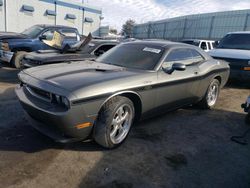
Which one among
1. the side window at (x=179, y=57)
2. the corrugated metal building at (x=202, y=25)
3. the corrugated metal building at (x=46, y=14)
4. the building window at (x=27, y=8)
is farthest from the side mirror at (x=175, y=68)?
the corrugated metal building at (x=202, y=25)

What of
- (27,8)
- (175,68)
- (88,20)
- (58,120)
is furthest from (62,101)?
(88,20)

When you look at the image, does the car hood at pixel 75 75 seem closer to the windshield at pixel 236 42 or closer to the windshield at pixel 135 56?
the windshield at pixel 135 56

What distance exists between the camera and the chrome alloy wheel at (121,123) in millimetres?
3367

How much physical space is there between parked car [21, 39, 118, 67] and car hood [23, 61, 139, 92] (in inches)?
97.8

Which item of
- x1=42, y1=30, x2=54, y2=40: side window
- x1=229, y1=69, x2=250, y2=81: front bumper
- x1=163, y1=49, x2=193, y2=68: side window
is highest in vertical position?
x1=42, y1=30, x2=54, y2=40: side window

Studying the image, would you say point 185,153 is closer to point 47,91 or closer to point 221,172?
point 221,172

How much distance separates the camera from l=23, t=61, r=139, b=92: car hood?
9.85 feet

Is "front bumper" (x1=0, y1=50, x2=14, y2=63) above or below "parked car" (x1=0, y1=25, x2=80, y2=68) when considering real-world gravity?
below

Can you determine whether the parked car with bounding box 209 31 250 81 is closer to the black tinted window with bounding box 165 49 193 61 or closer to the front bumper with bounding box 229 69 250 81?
the front bumper with bounding box 229 69 250 81

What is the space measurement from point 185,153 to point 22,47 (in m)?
7.31

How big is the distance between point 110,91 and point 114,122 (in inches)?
18.6

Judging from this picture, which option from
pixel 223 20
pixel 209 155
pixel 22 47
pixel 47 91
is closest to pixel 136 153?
pixel 209 155

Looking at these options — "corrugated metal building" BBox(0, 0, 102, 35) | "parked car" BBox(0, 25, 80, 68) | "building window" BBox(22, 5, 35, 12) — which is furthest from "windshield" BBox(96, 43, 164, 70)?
"building window" BBox(22, 5, 35, 12)

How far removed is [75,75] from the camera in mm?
3320
